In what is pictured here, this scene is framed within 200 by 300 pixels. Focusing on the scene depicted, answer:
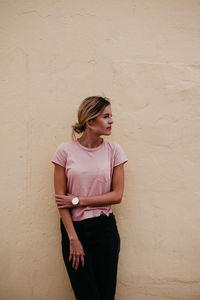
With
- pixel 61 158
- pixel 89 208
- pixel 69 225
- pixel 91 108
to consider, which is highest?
pixel 91 108

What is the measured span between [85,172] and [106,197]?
0.87 feet

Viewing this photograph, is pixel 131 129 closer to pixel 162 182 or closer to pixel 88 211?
pixel 162 182

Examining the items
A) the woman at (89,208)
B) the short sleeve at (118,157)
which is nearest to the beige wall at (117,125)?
the short sleeve at (118,157)

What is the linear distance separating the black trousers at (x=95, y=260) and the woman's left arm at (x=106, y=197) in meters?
0.13

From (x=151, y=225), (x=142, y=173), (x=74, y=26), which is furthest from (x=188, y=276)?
(x=74, y=26)

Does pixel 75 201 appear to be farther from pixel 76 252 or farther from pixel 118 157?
pixel 118 157

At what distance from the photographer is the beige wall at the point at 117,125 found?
7.94ft

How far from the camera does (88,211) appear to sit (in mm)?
2047

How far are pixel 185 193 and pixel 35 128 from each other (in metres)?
1.59

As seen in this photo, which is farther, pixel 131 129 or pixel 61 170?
pixel 131 129

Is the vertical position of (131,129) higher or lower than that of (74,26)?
lower

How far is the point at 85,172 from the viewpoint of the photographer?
2.02 meters

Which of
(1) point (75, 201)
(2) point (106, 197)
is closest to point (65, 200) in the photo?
(1) point (75, 201)

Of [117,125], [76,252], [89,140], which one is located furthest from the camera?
[117,125]
